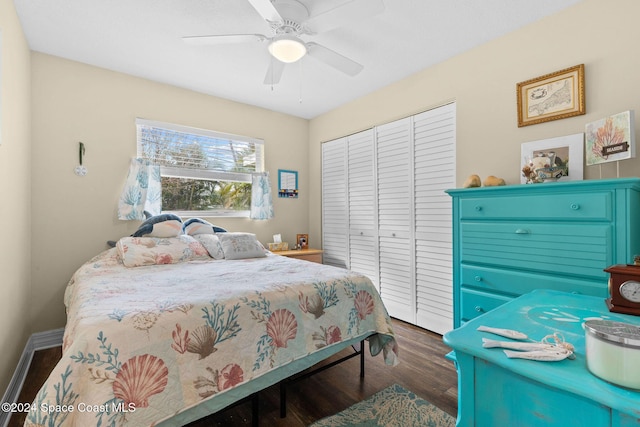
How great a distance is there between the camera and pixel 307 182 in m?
4.41

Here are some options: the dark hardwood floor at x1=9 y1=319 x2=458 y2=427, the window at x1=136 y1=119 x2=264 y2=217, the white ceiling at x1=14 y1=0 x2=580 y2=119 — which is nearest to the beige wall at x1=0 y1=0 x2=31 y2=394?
the dark hardwood floor at x1=9 y1=319 x2=458 y2=427

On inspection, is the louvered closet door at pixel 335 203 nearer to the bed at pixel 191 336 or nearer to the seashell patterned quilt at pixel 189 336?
the bed at pixel 191 336

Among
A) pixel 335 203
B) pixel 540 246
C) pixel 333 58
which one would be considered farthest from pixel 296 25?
pixel 335 203

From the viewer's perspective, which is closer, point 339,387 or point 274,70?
point 339,387

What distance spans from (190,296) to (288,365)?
635 millimetres

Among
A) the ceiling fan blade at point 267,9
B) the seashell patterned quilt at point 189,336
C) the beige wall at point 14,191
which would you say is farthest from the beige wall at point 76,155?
the ceiling fan blade at point 267,9

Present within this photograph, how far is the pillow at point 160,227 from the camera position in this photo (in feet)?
8.87

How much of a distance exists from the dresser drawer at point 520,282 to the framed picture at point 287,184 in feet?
8.65

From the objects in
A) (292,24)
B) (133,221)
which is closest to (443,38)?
(292,24)

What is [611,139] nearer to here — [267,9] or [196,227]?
[267,9]

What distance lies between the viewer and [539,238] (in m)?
1.73

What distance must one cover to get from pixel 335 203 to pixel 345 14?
2.50 m

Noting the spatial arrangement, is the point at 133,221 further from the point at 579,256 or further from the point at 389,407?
the point at 579,256

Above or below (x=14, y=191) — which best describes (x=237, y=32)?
above
